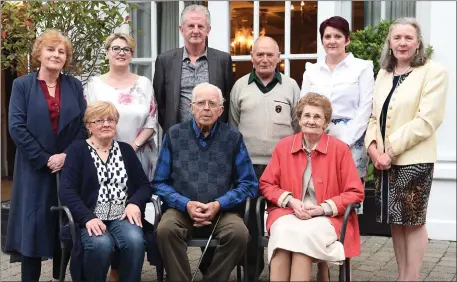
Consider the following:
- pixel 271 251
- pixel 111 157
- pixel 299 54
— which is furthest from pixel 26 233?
pixel 299 54

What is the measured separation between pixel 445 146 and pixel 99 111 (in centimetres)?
382

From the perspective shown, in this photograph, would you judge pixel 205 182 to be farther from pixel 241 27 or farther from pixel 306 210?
pixel 241 27

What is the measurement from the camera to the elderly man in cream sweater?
15.6 ft

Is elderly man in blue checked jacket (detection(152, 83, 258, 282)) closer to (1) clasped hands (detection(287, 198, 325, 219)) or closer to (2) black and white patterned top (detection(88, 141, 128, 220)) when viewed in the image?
(2) black and white patterned top (detection(88, 141, 128, 220))

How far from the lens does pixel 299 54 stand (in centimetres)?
702

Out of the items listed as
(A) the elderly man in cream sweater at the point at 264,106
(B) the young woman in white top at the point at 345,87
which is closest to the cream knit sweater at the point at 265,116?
(A) the elderly man in cream sweater at the point at 264,106

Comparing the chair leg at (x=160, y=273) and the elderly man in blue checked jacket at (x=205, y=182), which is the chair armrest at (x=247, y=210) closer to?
the elderly man in blue checked jacket at (x=205, y=182)

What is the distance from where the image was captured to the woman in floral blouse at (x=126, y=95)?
15.5 ft

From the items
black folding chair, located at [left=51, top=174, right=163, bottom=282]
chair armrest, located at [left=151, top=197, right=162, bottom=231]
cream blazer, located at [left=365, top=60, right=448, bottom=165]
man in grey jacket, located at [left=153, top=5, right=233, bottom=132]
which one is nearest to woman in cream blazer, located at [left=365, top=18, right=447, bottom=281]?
cream blazer, located at [left=365, top=60, right=448, bottom=165]

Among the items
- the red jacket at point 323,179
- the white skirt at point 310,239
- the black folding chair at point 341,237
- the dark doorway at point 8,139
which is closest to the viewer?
→ the white skirt at point 310,239

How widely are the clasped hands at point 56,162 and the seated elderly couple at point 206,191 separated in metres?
0.18

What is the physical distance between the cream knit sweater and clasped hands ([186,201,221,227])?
63 centimetres

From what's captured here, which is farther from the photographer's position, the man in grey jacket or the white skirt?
the man in grey jacket

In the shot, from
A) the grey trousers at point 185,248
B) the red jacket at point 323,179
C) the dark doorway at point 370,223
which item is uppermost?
the red jacket at point 323,179
